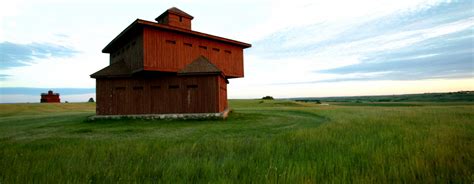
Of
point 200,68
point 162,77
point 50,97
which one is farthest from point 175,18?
point 50,97

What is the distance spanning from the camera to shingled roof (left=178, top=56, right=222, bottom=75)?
68.7ft

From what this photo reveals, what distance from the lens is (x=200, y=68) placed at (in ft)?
70.3

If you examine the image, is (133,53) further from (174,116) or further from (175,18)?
(174,116)

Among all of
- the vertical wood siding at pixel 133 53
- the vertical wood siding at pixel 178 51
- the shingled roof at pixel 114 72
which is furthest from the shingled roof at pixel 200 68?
the shingled roof at pixel 114 72

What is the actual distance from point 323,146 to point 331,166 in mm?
2425

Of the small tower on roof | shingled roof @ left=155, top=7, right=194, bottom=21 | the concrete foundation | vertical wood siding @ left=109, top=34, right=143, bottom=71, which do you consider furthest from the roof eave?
the concrete foundation

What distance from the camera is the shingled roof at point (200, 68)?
20.9 m

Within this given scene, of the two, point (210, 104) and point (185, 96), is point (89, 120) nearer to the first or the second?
point (185, 96)

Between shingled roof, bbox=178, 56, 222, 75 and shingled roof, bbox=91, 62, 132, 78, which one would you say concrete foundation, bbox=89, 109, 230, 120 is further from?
shingled roof, bbox=91, 62, 132, 78

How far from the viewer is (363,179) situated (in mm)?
4109

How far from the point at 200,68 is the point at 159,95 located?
426 cm

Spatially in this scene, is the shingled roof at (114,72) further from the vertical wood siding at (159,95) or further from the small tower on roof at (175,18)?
the small tower on roof at (175,18)

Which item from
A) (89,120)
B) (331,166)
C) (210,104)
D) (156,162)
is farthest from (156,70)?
(331,166)

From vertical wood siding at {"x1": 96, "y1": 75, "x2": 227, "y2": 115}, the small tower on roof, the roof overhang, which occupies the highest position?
the small tower on roof
